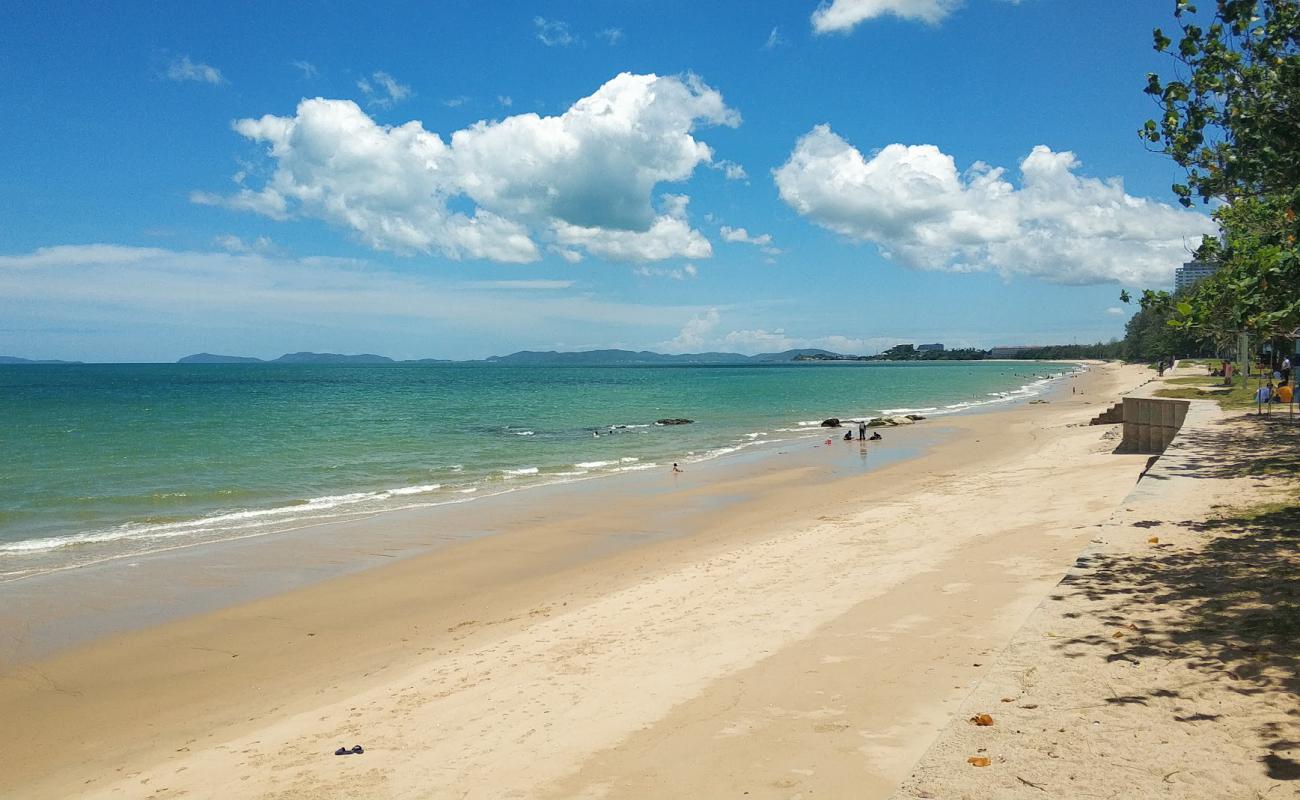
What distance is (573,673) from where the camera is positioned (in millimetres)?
8281

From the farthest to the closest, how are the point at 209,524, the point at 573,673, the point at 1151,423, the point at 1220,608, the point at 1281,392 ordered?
the point at 1151,423, the point at 1281,392, the point at 209,524, the point at 573,673, the point at 1220,608

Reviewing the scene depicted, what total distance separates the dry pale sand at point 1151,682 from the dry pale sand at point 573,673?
93 cm

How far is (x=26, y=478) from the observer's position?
26688 millimetres

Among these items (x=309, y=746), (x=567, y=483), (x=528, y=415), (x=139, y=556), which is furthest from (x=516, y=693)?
(x=528, y=415)

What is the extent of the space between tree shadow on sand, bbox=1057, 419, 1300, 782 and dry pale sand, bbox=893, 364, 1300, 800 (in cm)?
1

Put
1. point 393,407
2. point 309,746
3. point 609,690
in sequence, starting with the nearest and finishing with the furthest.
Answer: point 309,746
point 609,690
point 393,407

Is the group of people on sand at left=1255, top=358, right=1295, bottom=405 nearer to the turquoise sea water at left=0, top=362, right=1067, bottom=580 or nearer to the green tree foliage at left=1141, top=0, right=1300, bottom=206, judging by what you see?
the green tree foliage at left=1141, top=0, right=1300, bottom=206

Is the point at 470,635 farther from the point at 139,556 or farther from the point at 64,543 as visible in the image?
the point at 64,543

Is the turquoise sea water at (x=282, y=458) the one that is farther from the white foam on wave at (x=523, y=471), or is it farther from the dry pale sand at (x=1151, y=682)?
the dry pale sand at (x=1151, y=682)

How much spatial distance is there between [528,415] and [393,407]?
53.9ft

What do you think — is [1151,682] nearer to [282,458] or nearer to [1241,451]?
[1241,451]

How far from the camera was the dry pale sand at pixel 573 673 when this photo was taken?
6.14 metres

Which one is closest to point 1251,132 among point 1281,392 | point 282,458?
point 1281,392

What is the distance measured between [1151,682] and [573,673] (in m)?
5.18
